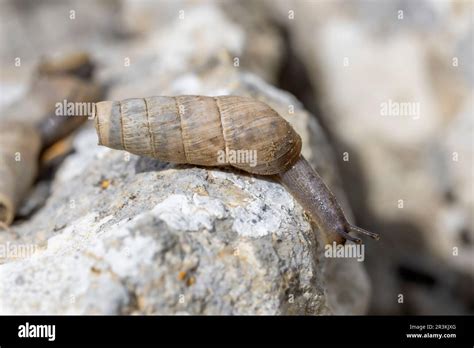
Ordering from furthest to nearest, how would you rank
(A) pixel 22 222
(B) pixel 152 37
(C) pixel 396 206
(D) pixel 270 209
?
1. (B) pixel 152 37
2. (C) pixel 396 206
3. (A) pixel 22 222
4. (D) pixel 270 209

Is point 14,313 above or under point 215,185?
under

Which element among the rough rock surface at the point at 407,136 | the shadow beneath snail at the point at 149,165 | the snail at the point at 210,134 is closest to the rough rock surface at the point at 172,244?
the shadow beneath snail at the point at 149,165

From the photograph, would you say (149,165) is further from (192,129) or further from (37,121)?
(37,121)

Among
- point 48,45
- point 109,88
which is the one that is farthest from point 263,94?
point 48,45

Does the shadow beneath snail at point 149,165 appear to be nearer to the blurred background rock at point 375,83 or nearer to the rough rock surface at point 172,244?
the rough rock surface at point 172,244

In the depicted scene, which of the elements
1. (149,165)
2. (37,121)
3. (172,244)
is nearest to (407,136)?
(149,165)
